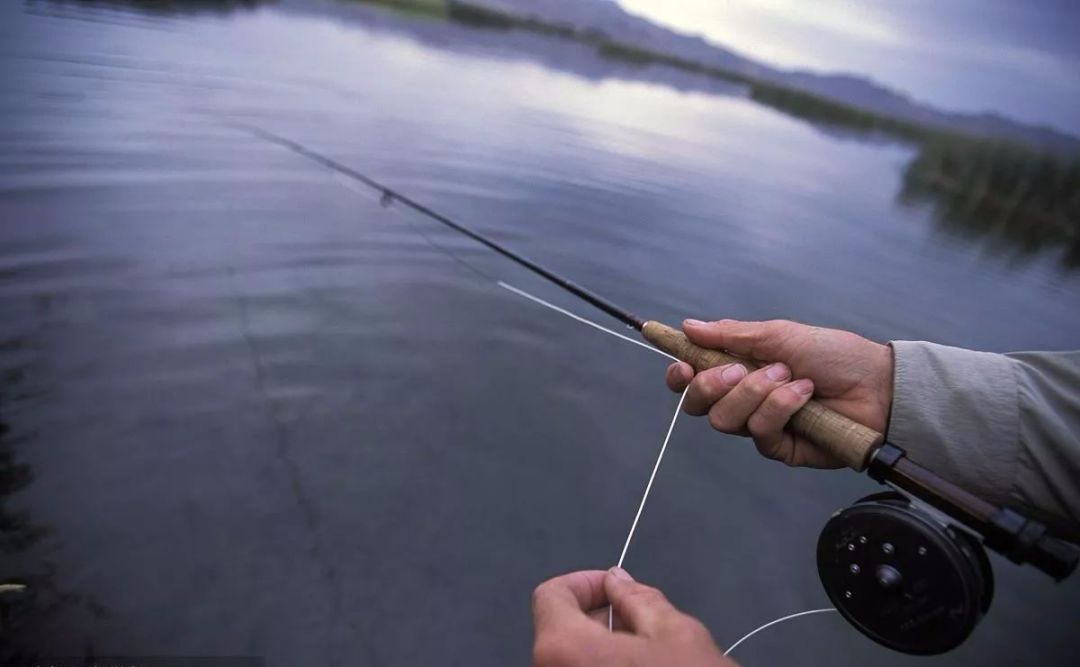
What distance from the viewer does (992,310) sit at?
25.9 feet

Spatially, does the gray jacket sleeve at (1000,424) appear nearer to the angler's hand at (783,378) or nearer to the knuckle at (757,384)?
the angler's hand at (783,378)

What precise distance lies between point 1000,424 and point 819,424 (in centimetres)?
50

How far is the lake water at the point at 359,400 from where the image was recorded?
2.27 metres

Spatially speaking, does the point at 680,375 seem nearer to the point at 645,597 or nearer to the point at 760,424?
the point at 760,424

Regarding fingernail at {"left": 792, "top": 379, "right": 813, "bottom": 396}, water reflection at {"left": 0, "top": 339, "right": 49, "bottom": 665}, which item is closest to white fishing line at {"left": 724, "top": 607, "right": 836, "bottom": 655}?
fingernail at {"left": 792, "top": 379, "right": 813, "bottom": 396}

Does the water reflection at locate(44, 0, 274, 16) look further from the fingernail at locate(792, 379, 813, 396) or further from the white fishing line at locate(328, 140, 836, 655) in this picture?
the fingernail at locate(792, 379, 813, 396)

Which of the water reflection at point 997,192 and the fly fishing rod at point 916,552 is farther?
the water reflection at point 997,192

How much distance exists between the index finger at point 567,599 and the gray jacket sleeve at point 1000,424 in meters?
1.13

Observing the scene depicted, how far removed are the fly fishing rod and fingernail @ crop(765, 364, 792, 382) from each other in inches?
10.4

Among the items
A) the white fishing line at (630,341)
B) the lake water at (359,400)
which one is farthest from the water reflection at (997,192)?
the white fishing line at (630,341)

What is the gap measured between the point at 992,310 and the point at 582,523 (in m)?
8.13

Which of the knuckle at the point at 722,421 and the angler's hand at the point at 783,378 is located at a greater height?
the angler's hand at the point at 783,378

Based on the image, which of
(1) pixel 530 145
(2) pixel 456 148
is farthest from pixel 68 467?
(1) pixel 530 145

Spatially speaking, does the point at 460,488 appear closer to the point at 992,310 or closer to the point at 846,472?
the point at 846,472
